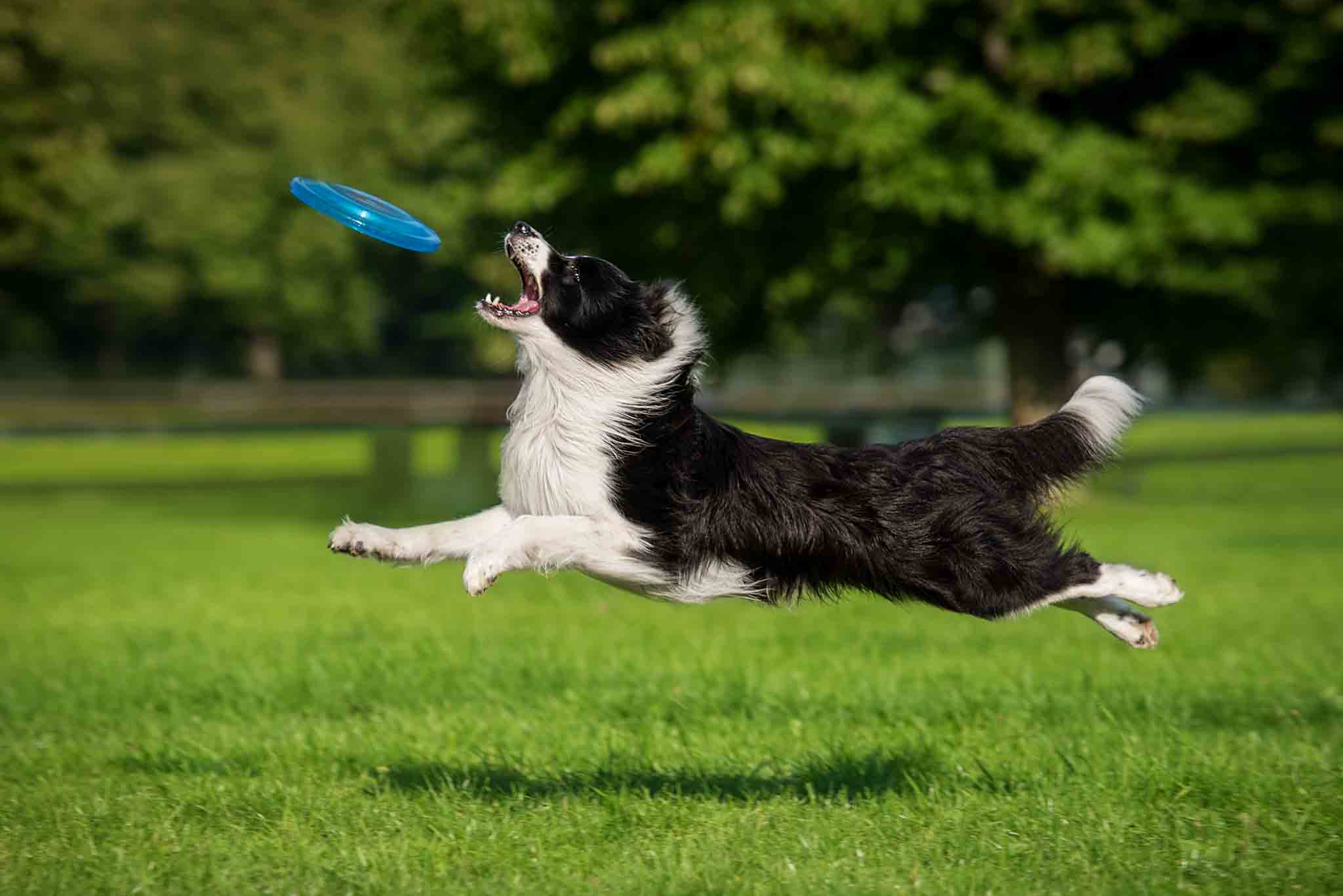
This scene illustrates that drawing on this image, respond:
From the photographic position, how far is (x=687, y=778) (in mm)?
6105

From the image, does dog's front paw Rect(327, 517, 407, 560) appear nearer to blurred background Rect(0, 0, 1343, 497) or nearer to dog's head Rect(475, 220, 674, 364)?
dog's head Rect(475, 220, 674, 364)

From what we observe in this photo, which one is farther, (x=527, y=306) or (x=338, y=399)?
(x=338, y=399)

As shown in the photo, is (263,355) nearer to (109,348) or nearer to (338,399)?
(338,399)

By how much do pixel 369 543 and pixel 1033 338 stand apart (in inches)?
626

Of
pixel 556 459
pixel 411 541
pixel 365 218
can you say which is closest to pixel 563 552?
pixel 556 459

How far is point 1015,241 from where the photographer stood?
17.0m

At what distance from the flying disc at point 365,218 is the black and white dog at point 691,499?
39cm

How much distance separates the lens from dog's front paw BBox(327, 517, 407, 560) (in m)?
5.18

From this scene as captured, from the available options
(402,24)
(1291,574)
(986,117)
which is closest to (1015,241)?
(986,117)

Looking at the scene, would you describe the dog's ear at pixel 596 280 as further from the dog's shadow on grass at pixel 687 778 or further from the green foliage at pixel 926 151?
the green foliage at pixel 926 151

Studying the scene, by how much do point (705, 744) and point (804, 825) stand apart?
1.31 metres

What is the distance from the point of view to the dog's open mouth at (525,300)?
514 cm

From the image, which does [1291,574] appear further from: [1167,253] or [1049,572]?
[1049,572]

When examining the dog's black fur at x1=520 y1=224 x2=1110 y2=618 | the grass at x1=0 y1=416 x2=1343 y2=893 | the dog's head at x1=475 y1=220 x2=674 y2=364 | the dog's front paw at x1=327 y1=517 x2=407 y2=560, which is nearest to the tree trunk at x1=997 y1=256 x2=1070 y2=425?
the grass at x1=0 y1=416 x2=1343 y2=893
